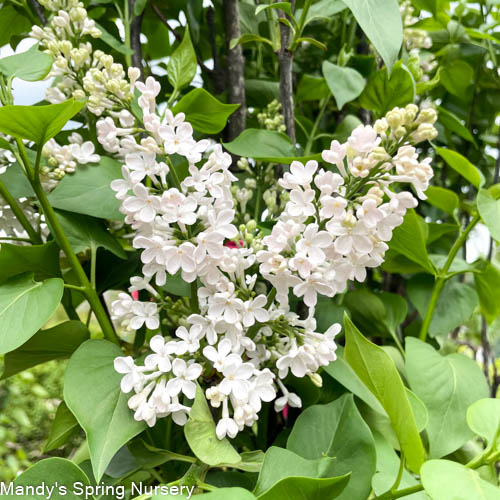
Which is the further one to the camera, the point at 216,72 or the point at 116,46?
the point at 216,72

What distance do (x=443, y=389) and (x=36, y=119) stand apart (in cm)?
39

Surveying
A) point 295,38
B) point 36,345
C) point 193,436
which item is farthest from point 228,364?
point 295,38

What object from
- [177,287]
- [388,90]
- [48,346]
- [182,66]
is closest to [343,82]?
[388,90]

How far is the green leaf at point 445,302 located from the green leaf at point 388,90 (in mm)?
205

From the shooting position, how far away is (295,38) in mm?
500

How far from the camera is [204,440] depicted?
1.20 ft

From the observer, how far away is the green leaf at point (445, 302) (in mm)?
606

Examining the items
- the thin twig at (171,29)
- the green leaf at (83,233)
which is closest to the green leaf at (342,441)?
the green leaf at (83,233)

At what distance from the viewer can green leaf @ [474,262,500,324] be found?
1.95ft

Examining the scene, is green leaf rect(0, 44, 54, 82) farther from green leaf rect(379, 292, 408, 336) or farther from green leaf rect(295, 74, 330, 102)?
green leaf rect(379, 292, 408, 336)

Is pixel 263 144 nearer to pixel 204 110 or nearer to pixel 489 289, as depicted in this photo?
pixel 204 110

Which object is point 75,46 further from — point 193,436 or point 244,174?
point 193,436

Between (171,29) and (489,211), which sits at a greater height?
(171,29)

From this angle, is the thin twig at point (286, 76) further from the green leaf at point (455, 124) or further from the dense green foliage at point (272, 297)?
the green leaf at point (455, 124)
